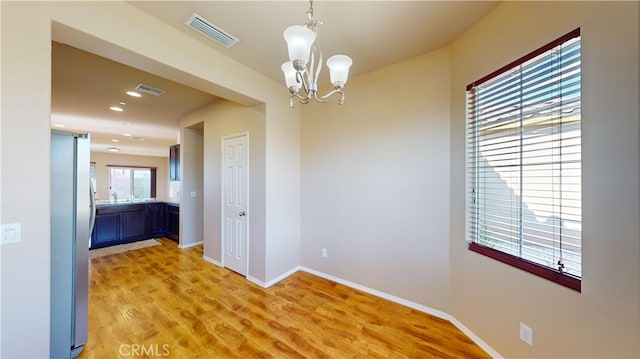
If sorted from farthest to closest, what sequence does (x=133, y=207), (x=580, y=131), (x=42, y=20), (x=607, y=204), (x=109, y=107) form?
(x=133, y=207) < (x=109, y=107) < (x=42, y=20) < (x=580, y=131) < (x=607, y=204)

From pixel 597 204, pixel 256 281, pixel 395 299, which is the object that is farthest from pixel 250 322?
pixel 597 204

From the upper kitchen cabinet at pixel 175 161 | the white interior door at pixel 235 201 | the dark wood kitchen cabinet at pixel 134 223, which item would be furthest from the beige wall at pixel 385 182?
the dark wood kitchen cabinet at pixel 134 223

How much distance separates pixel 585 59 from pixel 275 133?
2811 mm

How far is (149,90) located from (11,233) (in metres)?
2.74

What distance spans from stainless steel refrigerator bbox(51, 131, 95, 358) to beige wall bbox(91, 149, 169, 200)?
29.4ft

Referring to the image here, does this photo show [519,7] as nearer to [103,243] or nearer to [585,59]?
[585,59]

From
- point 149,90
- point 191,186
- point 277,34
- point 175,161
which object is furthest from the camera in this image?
point 175,161

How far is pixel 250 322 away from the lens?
7.45 feet

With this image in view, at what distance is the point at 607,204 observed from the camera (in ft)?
3.78

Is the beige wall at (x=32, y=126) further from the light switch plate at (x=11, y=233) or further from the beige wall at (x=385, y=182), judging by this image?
the beige wall at (x=385, y=182)

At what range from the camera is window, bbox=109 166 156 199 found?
30.5ft

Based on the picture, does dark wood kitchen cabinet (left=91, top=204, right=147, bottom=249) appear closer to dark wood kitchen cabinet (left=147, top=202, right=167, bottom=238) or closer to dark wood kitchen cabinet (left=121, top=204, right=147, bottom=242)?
dark wood kitchen cabinet (left=121, top=204, right=147, bottom=242)

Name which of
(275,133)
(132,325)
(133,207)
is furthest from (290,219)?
(133,207)

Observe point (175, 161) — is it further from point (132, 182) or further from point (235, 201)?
point (132, 182)
